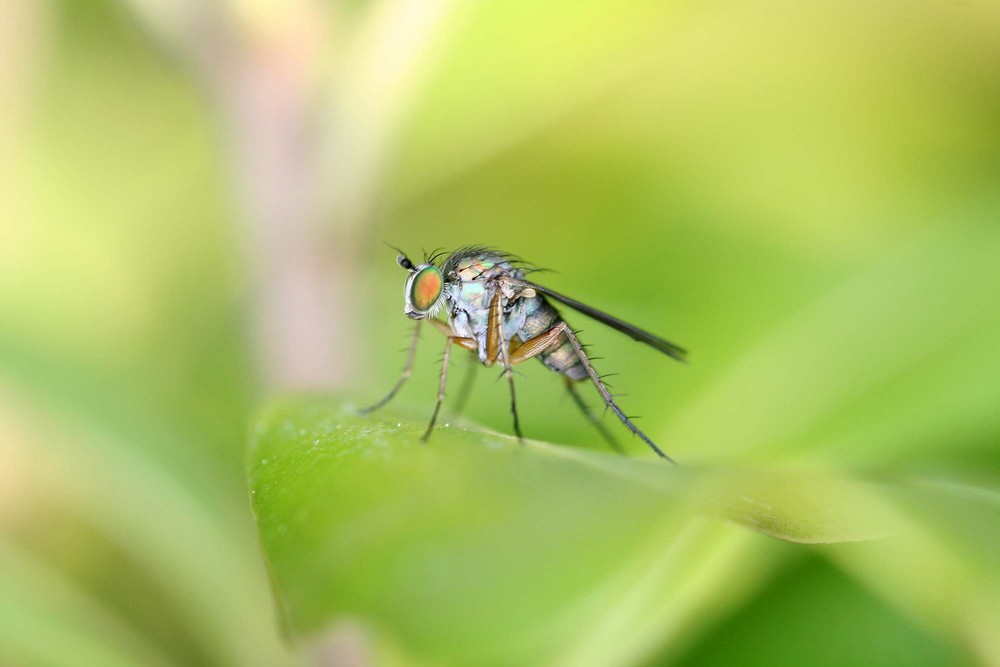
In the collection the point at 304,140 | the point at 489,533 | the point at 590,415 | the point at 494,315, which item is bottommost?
the point at 489,533

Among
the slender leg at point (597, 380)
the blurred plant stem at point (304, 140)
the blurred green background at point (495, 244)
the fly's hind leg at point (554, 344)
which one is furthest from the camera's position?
the blurred plant stem at point (304, 140)

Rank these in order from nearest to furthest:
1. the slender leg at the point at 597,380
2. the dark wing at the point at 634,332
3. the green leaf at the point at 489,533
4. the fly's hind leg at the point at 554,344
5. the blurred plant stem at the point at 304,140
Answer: the green leaf at the point at 489,533
the dark wing at the point at 634,332
the slender leg at the point at 597,380
the fly's hind leg at the point at 554,344
the blurred plant stem at the point at 304,140

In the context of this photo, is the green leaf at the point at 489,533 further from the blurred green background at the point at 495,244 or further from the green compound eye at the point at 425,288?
the green compound eye at the point at 425,288

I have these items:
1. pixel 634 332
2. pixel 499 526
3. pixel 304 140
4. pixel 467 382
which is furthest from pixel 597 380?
pixel 499 526

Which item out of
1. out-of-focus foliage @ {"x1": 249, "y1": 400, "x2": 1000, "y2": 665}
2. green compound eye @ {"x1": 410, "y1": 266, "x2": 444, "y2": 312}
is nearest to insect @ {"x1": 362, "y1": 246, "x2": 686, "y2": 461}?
green compound eye @ {"x1": 410, "y1": 266, "x2": 444, "y2": 312}

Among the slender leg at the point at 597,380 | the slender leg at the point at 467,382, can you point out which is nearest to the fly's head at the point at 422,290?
the slender leg at the point at 467,382


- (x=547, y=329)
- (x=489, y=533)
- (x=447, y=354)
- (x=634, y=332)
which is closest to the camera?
(x=489, y=533)

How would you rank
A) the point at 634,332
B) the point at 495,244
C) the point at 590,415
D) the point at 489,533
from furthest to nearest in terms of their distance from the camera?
the point at 495,244
the point at 590,415
the point at 634,332
the point at 489,533

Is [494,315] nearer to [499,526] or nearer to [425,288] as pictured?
[425,288]
